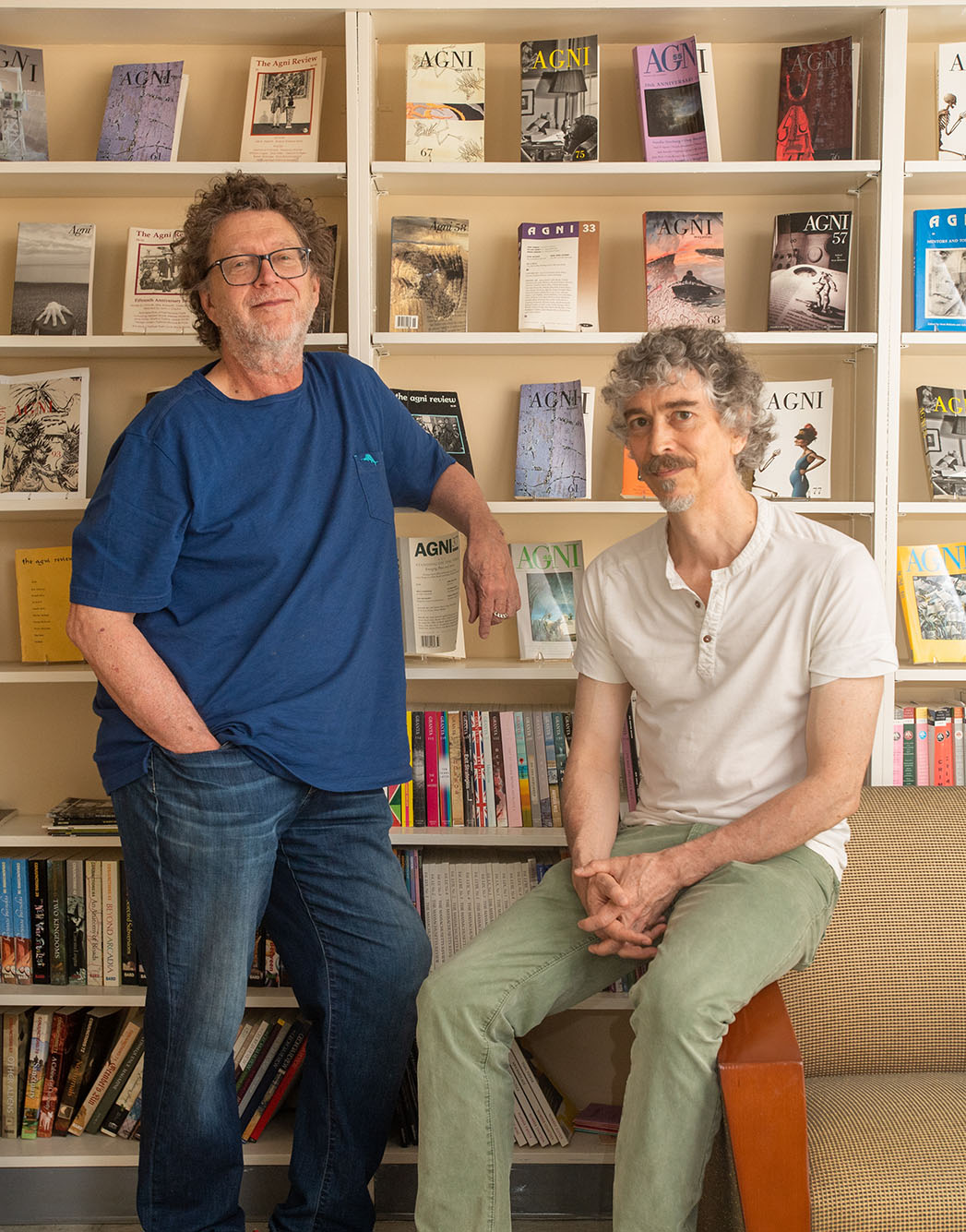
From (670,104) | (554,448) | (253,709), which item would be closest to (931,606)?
(554,448)

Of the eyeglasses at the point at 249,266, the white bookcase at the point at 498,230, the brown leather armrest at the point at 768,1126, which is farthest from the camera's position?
the white bookcase at the point at 498,230

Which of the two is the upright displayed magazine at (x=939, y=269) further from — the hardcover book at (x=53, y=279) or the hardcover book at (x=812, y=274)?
the hardcover book at (x=53, y=279)

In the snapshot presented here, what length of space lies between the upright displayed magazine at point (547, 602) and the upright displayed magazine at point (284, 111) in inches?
38.5

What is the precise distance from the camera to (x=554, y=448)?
92.7 inches

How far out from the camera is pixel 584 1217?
2221 millimetres

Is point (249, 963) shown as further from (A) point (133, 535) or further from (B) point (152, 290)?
(B) point (152, 290)

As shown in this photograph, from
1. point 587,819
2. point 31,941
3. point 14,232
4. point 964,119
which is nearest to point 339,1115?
point 587,819

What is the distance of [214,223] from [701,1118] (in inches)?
62.1

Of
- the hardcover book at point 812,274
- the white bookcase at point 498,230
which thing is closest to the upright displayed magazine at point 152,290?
the white bookcase at point 498,230

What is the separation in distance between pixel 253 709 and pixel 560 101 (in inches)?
56.7

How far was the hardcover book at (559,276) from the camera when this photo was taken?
2.30 m

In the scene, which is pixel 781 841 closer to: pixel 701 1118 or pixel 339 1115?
pixel 701 1118

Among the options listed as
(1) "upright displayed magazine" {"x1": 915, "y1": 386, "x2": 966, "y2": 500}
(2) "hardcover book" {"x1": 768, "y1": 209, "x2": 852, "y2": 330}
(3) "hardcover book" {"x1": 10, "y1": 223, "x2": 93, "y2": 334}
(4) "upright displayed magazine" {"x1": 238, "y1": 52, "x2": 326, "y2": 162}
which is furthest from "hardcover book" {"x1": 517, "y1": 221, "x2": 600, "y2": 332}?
(3) "hardcover book" {"x1": 10, "y1": 223, "x2": 93, "y2": 334}

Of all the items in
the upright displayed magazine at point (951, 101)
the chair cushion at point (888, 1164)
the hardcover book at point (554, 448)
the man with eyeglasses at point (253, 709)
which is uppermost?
the upright displayed magazine at point (951, 101)
